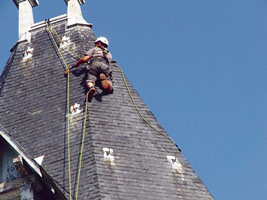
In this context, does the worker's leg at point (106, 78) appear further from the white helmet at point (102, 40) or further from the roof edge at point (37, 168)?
the roof edge at point (37, 168)

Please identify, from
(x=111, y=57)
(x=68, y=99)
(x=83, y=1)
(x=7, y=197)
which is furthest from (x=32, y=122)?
(x=83, y=1)

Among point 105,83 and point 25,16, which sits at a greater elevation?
point 25,16

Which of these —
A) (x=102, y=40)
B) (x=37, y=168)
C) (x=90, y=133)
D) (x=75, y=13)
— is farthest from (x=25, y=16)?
(x=37, y=168)

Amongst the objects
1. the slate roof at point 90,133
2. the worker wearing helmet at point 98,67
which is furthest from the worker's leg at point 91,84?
the slate roof at point 90,133

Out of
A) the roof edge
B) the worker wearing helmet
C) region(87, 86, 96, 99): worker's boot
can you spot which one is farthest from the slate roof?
the roof edge

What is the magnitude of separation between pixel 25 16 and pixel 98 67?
5.35m

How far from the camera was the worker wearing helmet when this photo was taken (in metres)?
24.4

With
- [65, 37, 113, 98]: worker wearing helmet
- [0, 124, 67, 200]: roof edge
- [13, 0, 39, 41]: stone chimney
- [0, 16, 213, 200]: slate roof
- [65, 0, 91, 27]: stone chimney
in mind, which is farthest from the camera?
[13, 0, 39, 41]: stone chimney

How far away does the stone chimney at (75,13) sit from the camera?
28.3 m

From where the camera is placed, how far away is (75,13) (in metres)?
28.8

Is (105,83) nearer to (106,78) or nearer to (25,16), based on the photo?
(106,78)

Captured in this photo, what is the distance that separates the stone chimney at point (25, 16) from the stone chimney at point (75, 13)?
113 cm

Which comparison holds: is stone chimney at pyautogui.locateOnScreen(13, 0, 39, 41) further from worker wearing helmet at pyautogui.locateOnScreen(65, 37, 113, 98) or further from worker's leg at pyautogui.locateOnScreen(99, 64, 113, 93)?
worker's leg at pyautogui.locateOnScreen(99, 64, 113, 93)

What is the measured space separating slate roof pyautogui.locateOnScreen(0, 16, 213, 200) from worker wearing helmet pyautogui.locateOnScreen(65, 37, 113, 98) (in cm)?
27
